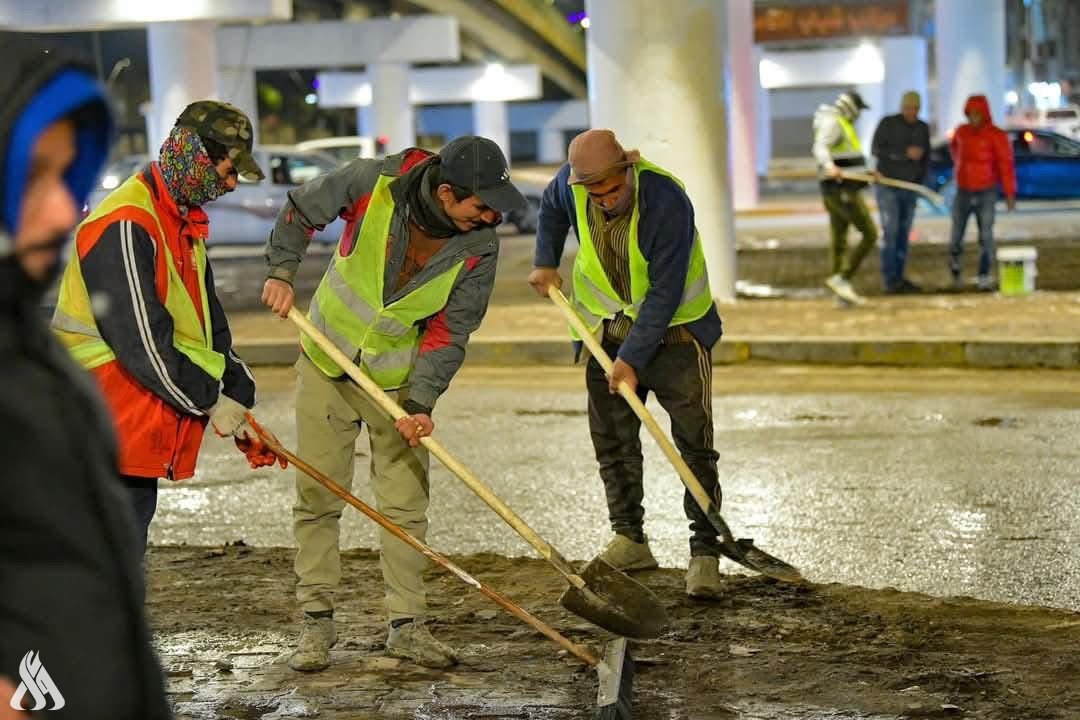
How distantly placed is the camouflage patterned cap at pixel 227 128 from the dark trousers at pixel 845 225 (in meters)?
10.5

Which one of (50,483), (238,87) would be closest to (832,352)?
(50,483)

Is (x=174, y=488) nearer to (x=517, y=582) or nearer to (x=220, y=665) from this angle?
(x=517, y=582)

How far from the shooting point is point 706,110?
1551 centimetres

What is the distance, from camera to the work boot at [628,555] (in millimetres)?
6945

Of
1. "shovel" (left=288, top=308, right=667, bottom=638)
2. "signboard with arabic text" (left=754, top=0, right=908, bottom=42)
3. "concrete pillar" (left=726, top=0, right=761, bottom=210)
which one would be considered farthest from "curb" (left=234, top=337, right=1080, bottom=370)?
"signboard with arabic text" (left=754, top=0, right=908, bottom=42)

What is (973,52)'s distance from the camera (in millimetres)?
36938

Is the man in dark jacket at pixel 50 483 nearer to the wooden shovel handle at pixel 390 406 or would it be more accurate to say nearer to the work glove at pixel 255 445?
the work glove at pixel 255 445

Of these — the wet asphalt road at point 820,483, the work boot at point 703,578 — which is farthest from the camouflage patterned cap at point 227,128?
the wet asphalt road at point 820,483

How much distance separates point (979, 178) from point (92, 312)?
505 inches

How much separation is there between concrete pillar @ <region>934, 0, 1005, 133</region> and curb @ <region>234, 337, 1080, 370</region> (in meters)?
25.1

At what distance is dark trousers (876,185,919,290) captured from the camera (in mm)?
15867

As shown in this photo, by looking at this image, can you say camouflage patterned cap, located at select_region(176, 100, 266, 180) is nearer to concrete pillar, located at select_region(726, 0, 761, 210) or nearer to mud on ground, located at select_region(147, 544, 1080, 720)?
mud on ground, located at select_region(147, 544, 1080, 720)

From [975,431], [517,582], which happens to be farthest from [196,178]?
[975,431]

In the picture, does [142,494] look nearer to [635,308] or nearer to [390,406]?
[390,406]
